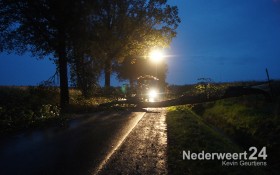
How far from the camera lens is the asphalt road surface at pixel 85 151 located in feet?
26.3

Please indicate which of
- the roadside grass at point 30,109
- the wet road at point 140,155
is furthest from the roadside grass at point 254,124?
the roadside grass at point 30,109

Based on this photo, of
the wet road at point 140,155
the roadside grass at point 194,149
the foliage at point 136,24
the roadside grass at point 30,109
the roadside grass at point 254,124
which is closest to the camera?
the wet road at point 140,155

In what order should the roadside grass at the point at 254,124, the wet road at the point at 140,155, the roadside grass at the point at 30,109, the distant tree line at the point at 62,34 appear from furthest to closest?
the distant tree line at the point at 62,34, the roadside grass at the point at 30,109, the roadside grass at the point at 254,124, the wet road at the point at 140,155

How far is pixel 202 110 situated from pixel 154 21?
1796cm

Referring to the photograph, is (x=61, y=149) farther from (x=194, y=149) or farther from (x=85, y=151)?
(x=194, y=149)

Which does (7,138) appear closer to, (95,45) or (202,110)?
(95,45)

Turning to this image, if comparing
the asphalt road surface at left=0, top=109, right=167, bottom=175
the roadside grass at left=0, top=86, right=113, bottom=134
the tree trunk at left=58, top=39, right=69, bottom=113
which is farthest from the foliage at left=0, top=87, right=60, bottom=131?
the asphalt road surface at left=0, top=109, right=167, bottom=175

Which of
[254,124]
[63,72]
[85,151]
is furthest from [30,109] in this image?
[254,124]

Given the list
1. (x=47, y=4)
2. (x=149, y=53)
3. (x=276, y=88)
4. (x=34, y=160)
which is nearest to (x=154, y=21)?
(x=149, y=53)

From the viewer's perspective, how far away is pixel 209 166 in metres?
8.88

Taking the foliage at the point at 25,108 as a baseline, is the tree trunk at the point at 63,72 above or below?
above

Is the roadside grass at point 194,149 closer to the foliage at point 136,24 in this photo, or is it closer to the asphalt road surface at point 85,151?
the asphalt road surface at point 85,151

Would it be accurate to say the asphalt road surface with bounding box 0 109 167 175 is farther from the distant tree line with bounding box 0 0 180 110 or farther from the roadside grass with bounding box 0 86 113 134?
the distant tree line with bounding box 0 0 180 110

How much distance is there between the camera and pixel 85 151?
9953mm
